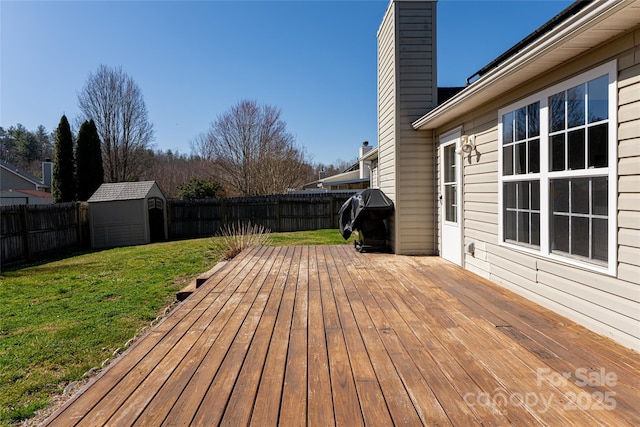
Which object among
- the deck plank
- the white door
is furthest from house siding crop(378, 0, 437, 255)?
the deck plank

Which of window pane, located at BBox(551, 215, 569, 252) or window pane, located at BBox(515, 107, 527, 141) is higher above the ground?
window pane, located at BBox(515, 107, 527, 141)

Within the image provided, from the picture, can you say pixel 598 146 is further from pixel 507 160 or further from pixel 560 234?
pixel 507 160

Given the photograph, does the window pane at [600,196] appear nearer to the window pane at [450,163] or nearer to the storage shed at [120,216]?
the window pane at [450,163]

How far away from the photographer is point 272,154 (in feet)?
67.2

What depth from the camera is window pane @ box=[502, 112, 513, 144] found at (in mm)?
3721

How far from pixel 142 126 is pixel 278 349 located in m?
24.8

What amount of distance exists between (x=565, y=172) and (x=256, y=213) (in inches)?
498

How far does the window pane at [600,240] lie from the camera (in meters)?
2.50

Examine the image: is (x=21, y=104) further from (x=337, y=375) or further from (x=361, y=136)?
(x=361, y=136)

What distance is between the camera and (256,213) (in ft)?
47.8

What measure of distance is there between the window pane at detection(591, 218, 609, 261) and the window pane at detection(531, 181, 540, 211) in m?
0.69

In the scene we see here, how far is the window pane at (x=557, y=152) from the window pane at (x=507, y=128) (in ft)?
2.33

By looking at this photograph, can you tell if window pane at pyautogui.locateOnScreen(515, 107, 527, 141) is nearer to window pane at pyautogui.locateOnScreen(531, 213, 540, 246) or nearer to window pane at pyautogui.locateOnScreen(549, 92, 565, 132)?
window pane at pyautogui.locateOnScreen(549, 92, 565, 132)

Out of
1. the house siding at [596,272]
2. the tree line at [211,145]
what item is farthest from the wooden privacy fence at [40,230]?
the house siding at [596,272]
